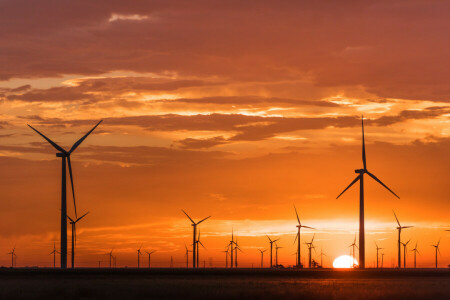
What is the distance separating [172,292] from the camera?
300ft

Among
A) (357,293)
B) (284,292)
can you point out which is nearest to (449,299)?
(357,293)

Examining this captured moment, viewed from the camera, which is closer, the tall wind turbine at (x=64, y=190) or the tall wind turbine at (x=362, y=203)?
the tall wind turbine at (x=64, y=190)

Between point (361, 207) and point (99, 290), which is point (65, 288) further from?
point (361, 207)

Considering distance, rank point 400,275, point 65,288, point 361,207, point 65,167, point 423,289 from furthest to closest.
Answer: point 361,207, point 400,275, point 65,167, point 423,289, point 65,288

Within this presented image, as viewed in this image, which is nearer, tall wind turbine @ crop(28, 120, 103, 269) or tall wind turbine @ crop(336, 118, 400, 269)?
tall wind turbine @ crop(28, 120, 103, 269)

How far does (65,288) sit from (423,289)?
42.9 metres

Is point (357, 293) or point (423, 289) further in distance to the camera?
point (423, 289)

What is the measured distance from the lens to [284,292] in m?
91.9

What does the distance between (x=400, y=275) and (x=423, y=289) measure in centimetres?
5596

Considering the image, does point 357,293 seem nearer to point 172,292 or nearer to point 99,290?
point 172,292

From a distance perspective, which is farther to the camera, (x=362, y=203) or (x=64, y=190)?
(x=362, y=203)

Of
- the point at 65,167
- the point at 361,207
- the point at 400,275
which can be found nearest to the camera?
the point at 65,167

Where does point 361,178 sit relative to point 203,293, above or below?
above

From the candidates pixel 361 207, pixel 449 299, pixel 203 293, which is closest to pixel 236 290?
pixel 203 293
